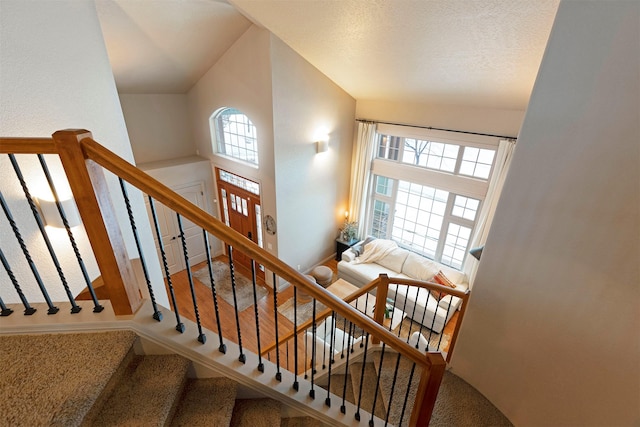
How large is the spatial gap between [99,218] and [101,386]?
0.62m

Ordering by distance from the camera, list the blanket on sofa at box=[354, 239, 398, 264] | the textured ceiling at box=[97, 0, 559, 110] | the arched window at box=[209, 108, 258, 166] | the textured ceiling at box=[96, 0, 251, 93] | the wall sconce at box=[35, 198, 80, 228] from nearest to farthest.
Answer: the wall sconce at box=[35, 198, 80, 228]
the textured ceiling at box=[97, 0, 559, 110]
the textured ceiling at box=[96, 0, 251, 93]
the arched window at box=[209, 108, 258, 166]
the blanket on sofa at box=[354, 239, 398, 264]

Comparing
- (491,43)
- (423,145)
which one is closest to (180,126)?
(423,145)

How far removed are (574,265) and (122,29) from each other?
489 centimetres

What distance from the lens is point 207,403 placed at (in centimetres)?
135

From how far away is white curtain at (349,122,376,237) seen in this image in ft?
19.3

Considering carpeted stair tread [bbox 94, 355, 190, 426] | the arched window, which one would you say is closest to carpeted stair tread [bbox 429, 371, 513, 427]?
carpeted stair tread [bbox 94, 355, 190, 426]

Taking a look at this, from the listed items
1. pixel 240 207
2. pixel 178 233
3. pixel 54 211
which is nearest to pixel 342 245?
pixel 240 207

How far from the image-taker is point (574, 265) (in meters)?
1.60

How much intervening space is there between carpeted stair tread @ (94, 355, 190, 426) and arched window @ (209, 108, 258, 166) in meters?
4.13

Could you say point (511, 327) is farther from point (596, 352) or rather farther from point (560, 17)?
point (560, 17)

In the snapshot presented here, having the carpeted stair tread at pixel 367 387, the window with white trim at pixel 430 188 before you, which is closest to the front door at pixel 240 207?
the window with white trim at pixel 430 188

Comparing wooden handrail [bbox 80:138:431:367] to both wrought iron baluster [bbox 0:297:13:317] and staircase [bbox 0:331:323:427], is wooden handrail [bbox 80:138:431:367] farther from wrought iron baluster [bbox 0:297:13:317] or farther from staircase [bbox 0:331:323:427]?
wrought iron baluster [bbox 0:297:13:317]

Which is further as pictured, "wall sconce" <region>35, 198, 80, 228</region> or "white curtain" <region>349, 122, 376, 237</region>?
"white curtain" <region>349, 122, 376, 237</region>

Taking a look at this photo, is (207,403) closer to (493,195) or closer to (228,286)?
(228,286)
